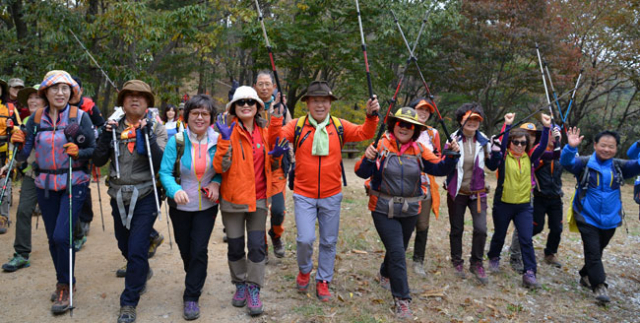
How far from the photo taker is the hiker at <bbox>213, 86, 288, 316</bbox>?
14.1ft

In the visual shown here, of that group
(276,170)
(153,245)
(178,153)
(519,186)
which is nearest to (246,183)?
(178,153)

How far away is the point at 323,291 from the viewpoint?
16.0ft

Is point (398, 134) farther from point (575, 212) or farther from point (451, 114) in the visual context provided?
point (451, 114)

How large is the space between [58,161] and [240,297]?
2.34 metres

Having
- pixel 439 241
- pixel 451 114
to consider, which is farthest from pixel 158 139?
pixel 451 114

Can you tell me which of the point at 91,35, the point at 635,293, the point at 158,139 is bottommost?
the point at 635,293

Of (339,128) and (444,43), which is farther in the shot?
(444,43)

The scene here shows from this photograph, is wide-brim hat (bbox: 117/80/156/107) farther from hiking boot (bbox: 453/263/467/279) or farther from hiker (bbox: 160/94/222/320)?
hiking boot (bbox: 453/263/467/279)

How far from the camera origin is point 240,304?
468 cm

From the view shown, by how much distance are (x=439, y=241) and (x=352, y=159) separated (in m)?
14.8

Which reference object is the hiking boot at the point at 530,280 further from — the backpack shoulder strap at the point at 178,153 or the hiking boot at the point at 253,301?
the backpack shoulder strap at the point at 178,153

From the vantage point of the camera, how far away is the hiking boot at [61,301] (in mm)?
4305

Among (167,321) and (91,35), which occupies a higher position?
(91,35)

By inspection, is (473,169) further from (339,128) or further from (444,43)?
(444,43)
